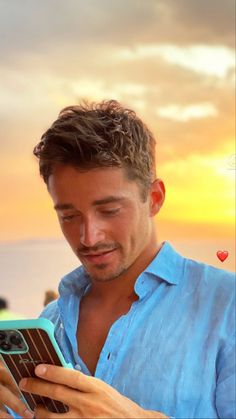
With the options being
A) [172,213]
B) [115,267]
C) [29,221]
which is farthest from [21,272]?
[115,267]

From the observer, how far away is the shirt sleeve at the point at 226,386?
847 mm

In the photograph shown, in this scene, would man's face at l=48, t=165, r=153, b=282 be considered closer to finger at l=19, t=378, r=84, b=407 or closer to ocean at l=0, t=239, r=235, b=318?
finger at l=19, t=378, r=84, b=407

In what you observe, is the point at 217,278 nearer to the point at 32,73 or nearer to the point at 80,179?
the point at 80,179

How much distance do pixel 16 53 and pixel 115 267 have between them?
4.22ft

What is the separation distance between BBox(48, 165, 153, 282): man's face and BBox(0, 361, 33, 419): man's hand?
0.19 metres

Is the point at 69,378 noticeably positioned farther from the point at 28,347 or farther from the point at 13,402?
the point at 13,402

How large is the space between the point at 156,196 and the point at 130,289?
152mm

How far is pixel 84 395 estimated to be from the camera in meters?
0.79

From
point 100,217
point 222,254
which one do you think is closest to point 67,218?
point 100,217

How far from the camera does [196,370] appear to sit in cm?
88

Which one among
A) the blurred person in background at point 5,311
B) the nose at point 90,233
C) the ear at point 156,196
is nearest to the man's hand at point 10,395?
the nose at point 90,233

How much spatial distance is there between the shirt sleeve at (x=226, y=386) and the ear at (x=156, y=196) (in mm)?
252

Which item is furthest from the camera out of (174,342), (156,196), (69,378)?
(156,196)

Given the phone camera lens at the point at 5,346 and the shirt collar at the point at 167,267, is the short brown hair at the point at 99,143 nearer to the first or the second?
the shirt collar at the point at 167,267
